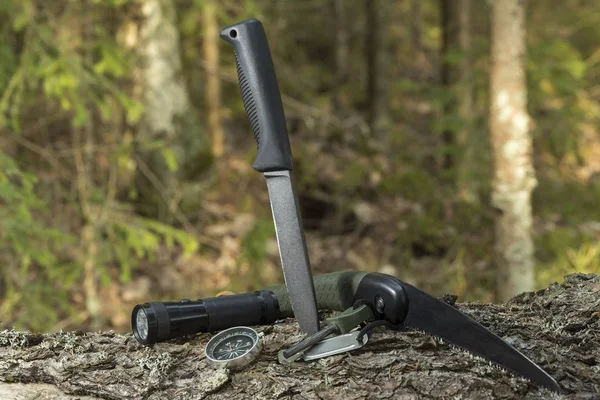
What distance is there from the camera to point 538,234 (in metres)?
7.90

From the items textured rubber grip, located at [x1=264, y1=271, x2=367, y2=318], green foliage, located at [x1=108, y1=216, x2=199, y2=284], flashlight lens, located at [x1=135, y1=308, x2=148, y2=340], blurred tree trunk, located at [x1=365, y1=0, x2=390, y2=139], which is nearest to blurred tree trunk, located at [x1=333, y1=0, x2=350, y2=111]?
blurred tree trunk, located at [x1=365, y1=0, x2=390, y2=139]

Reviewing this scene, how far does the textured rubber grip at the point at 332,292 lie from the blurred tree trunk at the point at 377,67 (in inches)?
306

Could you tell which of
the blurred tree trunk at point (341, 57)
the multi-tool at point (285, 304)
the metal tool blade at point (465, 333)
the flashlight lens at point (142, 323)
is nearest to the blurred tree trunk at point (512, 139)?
the multi-tool at point (285, 304)

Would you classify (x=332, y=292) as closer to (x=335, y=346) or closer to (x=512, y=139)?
(x=335, y=346)

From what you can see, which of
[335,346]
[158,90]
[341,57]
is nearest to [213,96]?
[158,90]

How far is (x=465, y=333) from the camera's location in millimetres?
2193

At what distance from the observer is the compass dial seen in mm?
2211

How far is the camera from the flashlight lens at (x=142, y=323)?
7.78ft

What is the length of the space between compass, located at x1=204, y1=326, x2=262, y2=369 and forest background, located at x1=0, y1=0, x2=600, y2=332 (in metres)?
2.94

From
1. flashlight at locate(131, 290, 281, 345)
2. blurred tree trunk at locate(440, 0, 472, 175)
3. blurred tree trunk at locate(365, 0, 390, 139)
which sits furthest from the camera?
blurred tree trunk at locate(365, 0, 390, 139)

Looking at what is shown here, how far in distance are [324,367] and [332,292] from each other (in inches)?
15.2

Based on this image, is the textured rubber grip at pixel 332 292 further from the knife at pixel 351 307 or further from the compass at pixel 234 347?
the compass at pixel 234 347

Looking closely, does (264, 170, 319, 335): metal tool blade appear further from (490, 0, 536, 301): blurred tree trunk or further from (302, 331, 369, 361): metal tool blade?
(490, 0, 536, 301): blurred tree trunk

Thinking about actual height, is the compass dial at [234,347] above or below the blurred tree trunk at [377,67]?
below
